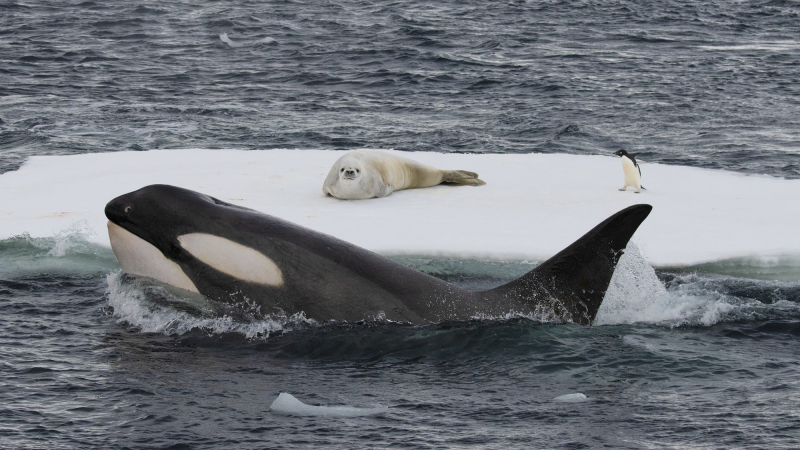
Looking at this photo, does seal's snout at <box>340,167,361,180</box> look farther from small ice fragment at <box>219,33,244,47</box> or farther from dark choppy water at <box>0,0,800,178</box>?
small ice fragment at <box>219,33,244,47</box>

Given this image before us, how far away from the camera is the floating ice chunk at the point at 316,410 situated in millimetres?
5348

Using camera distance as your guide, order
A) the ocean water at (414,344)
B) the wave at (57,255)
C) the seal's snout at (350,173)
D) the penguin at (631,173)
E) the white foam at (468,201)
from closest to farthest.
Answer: the ocean water at (414,344)
the wave at (57,255)
the white foam at (468,201)
the seal's snout at (350,173)
the penguin at (631,173)

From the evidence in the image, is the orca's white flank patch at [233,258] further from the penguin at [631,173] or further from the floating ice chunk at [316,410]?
the penguin at [631,173]

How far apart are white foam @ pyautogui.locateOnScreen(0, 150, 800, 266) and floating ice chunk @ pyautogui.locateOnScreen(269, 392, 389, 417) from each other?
3.92 meters

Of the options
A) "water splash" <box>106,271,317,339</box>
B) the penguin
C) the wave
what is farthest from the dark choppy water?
"water splash" <box>106,271,317,339</box>

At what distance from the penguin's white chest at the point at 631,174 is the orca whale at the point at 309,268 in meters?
6.44

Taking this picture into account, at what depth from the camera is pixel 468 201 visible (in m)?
12.1

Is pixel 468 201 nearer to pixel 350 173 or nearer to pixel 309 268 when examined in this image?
pixel 350 173

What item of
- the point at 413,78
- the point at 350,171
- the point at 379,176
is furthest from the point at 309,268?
the point at 413,78

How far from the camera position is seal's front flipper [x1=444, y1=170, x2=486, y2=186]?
1333 centimetres

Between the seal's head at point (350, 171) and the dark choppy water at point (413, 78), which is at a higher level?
the dark choppy water at point (413, 78)

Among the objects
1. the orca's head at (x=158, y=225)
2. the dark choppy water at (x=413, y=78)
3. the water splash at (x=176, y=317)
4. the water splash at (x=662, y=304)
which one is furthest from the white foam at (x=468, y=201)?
the dark choppy water at (x=413, y=78)

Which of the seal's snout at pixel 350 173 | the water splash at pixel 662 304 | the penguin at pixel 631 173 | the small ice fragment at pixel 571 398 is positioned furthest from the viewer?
the penguin at pixel 631 173

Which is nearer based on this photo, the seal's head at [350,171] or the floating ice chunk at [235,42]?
the seal's head at [350,171]
